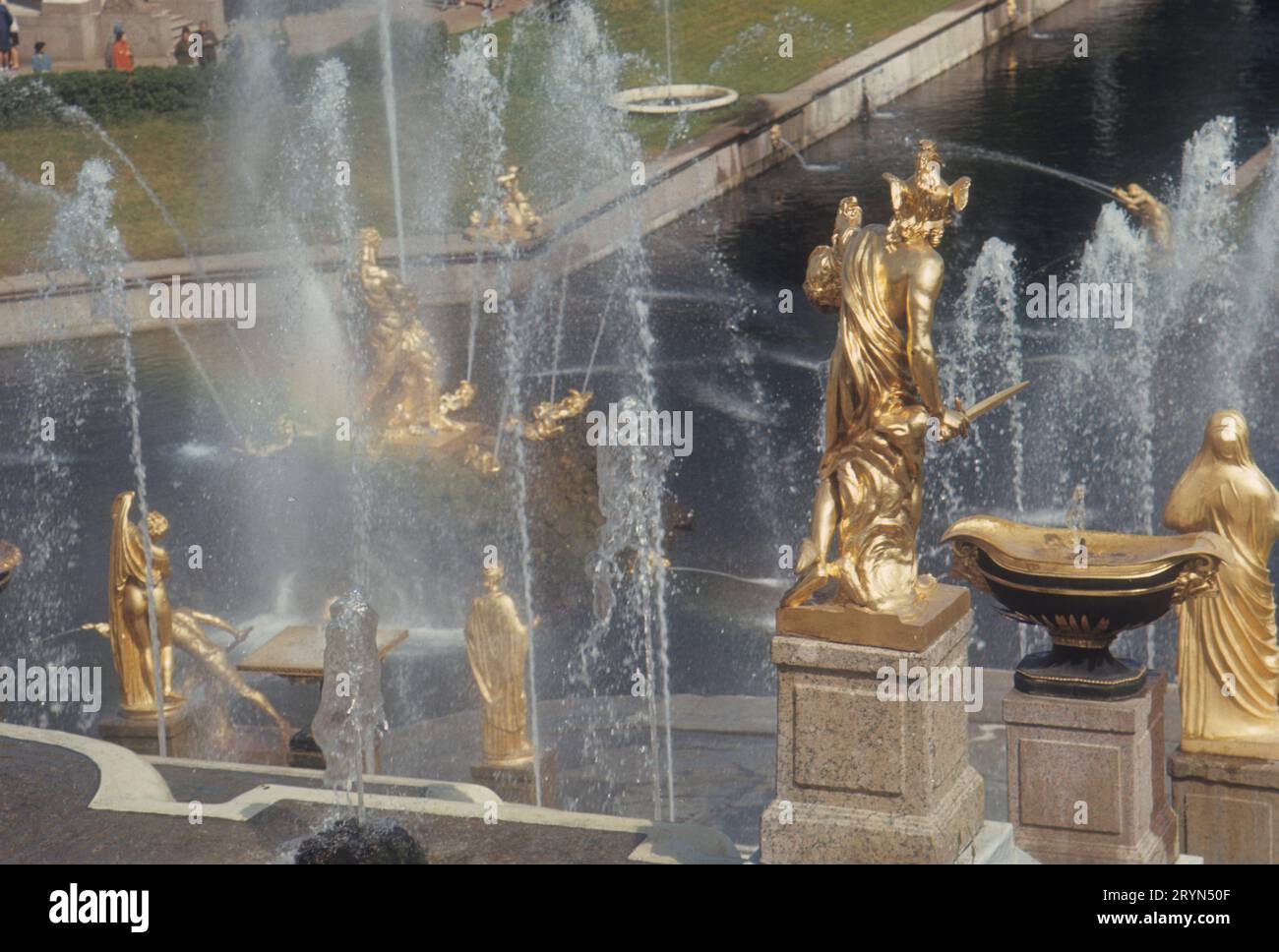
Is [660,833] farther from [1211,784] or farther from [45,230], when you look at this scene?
[45,230]

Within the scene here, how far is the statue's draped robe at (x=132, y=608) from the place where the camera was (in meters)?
17.2

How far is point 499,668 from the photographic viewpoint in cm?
1636

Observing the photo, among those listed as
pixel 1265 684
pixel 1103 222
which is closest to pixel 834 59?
pixel 1103 222

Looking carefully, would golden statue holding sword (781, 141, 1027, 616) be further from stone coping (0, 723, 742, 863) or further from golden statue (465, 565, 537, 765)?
golden statue (465, 565, 537, 765)

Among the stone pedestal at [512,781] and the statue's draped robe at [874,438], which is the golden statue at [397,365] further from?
the statue's draped robe at [874,438]

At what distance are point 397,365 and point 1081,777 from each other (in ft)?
37.6

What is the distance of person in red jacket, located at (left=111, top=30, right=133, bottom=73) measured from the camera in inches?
1590

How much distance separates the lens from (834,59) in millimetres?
42969

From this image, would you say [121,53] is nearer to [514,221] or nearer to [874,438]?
[514,221]

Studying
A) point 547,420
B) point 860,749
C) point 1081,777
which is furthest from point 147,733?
point 547,420

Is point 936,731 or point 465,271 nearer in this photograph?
point 936,731

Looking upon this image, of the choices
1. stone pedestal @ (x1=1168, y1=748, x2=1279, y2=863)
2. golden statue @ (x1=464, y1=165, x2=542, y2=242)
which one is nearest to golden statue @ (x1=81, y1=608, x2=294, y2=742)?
stone pedestal @ (x1=1168, y1=748, x2=1279, y2=863)

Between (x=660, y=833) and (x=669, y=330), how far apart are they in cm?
1816

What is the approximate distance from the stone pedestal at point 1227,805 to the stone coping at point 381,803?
9.32ft
